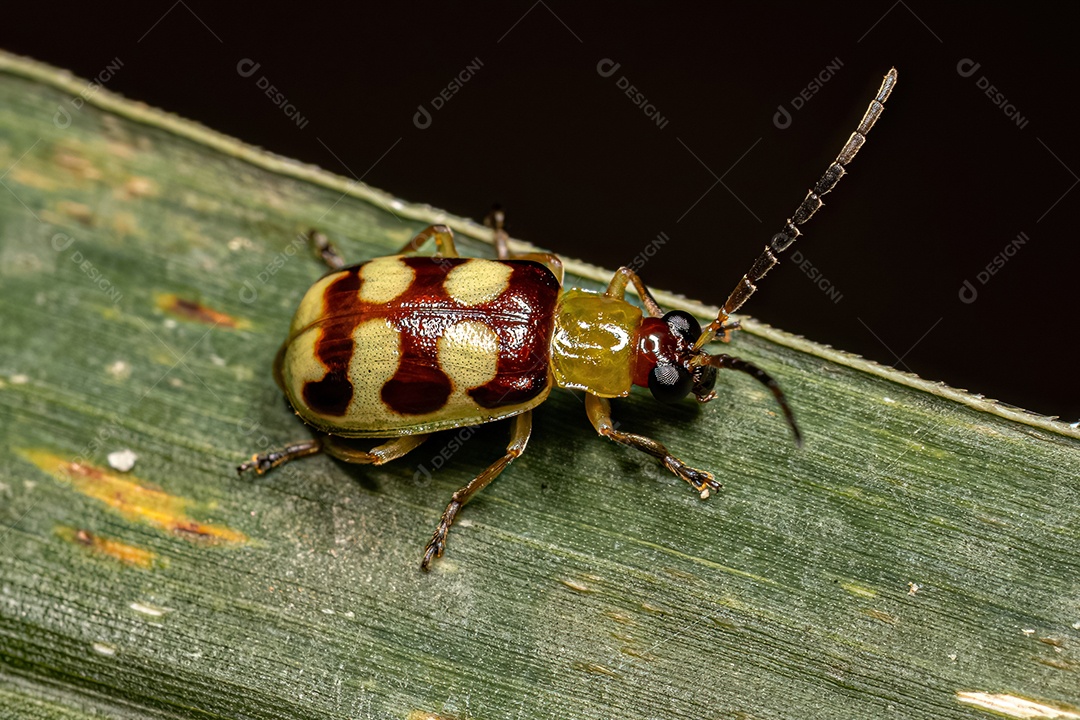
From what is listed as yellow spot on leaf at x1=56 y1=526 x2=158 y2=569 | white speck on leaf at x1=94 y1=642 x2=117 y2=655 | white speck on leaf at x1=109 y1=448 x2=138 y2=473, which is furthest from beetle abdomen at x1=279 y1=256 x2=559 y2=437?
white speck on leaf at x1=94 y1=642 x2=117 y2=655

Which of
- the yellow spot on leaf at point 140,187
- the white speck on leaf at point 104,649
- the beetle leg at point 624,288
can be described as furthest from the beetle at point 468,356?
the yellow spot on leaf at point 140,187

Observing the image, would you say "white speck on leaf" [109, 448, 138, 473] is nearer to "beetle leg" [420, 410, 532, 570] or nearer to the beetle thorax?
"beetle leg" [420, 410, 532, 570]

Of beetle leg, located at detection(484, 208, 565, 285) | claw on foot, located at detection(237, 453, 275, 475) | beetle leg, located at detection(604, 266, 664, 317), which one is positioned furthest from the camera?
beetle leg, located at detection(484, 208, 565, 285)

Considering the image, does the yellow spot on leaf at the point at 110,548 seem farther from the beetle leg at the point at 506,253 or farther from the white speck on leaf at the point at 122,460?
the beetle leg at the point at 506,253

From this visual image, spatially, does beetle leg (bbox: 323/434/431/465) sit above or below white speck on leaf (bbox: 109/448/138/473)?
above

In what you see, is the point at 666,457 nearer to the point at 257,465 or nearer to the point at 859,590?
the point at 859,590

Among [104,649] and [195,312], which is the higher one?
[195,312]

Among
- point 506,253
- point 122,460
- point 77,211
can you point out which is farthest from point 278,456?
point 77,211
